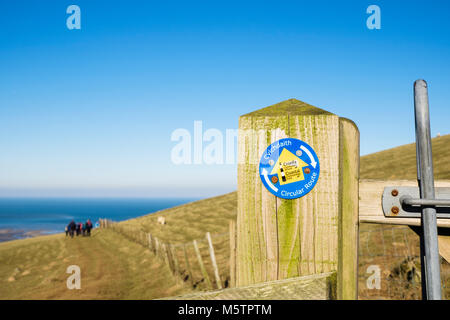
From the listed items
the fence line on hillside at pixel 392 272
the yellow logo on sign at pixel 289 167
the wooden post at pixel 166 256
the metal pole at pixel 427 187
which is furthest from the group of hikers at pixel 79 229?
the metal pole at pixel 427 187

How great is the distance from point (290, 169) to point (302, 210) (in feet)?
0.59

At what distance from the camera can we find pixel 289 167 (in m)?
1.37

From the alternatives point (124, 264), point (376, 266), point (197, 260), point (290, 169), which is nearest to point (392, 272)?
point (376, 266)

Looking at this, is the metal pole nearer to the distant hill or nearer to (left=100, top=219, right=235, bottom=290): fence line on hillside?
(left=100, top=219, right=235, bottom=290): fence line on hillside

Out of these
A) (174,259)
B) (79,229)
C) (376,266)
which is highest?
(376,266)

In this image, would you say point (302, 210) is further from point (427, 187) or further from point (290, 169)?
point (427, 187)

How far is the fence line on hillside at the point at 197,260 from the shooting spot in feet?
34.1

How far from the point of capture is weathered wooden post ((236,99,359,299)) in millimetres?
1368

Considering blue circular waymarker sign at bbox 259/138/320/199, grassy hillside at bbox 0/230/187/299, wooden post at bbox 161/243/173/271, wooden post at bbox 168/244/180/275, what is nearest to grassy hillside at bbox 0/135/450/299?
grassy hillside at bbox 0/230/187/299

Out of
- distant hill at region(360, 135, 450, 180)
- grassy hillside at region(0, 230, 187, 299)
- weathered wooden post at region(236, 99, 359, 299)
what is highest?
distant hill at region(360, 135, 450, 180)

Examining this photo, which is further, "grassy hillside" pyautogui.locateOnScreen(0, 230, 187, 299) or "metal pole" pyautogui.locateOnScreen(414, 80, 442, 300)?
"grassy hillside" pyautogui.locateOnScreen(0, 230, 187, 299)

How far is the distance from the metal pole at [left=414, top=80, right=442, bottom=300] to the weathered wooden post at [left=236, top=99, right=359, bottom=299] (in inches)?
10.4

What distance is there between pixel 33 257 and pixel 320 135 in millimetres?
23206

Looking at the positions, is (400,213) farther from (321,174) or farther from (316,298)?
(316,298)
